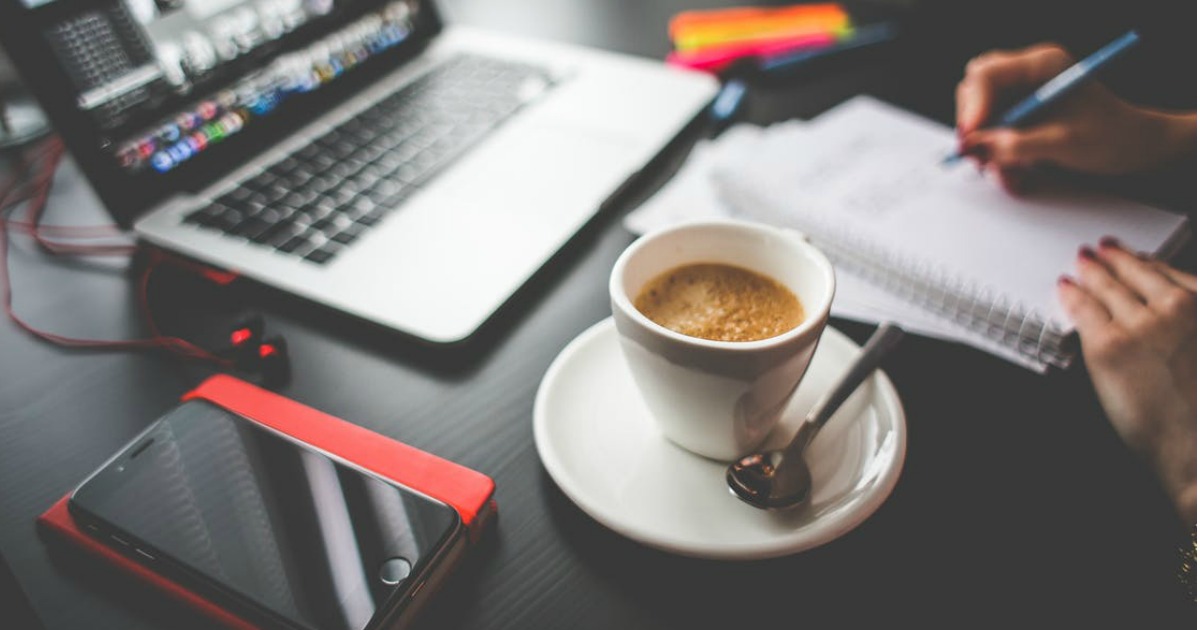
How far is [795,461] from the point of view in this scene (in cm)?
43

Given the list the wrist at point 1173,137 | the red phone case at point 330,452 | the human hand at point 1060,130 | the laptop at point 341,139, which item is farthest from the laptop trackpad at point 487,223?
the wrist at point 1173,137

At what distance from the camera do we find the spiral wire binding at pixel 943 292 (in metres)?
0.53

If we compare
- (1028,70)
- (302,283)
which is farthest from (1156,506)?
(302,283)

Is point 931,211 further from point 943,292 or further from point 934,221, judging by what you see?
point 943,292

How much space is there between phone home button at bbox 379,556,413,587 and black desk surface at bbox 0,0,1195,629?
4 cm

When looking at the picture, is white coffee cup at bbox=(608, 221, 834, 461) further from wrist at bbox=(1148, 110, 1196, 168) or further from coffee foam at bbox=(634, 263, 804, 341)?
wrist at bbox=(1148, 110, 1196, 168)

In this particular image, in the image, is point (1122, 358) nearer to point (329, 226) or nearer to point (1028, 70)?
point (1028, 70)

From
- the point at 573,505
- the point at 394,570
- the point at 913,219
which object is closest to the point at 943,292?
the point at 913,219

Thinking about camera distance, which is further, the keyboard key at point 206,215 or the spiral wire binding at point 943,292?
the keyboard key at point 206,215

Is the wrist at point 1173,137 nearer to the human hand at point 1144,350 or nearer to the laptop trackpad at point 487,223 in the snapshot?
the human hand at point 1144,350

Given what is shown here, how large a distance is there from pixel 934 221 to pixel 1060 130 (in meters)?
0.16

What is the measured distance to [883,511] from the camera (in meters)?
0.44

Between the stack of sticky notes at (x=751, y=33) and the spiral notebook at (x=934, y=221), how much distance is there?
0.18m

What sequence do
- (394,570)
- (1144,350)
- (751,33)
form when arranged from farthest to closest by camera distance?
1. (751,33)
2. (1144,350)
3. (394,570)
